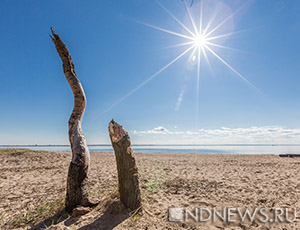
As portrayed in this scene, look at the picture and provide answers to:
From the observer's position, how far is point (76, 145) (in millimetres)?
4129

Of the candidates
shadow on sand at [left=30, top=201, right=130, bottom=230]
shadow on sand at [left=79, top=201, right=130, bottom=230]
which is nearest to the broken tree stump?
shadow on sand at [left=30, top=201, right=130, bottom=230]

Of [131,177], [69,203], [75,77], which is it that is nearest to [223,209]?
[131,177]

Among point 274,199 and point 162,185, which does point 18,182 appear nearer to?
point 162,185

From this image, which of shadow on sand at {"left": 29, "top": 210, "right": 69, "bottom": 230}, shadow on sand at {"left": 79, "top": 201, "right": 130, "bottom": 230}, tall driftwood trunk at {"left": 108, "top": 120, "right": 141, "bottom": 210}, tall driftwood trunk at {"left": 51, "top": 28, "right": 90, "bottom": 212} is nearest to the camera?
shadow on sand at {"left": 79, "top": 201, "right": 130, "bottom": 230}

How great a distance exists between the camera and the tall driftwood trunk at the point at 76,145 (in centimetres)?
399

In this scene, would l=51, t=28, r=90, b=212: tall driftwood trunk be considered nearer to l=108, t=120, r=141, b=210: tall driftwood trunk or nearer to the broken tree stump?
the broken tree stump

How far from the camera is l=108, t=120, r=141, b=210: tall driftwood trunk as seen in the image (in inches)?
151

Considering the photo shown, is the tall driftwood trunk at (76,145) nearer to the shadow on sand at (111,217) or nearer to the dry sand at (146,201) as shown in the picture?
the dry sand at (146,201)

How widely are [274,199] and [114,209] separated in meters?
4.66

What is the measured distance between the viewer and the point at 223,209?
4359 millimetres

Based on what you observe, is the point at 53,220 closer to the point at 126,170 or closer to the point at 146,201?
the point at 126,170

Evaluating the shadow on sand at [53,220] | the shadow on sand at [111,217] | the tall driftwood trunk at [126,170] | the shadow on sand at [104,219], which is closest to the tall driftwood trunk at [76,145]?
the shadow on sand at [53,220]

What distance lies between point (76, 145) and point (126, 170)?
1.43 m

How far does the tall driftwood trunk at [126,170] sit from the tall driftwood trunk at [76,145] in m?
0.88
